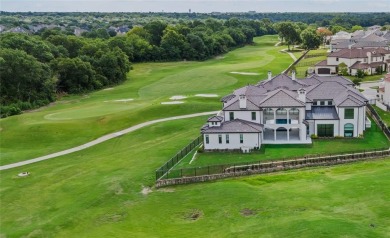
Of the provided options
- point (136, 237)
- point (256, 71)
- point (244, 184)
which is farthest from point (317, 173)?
point (256, 71)

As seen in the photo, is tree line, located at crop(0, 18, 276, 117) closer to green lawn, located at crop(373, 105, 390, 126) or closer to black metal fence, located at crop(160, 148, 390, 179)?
black metal fence, located at crop(160, 148, 390, 179)

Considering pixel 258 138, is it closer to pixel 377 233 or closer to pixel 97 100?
pixel 377 233

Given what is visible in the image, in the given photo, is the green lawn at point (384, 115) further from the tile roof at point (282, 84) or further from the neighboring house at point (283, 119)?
the tile roof at point (282, 84)

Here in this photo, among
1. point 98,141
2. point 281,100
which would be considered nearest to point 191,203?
Answer: point 281,100

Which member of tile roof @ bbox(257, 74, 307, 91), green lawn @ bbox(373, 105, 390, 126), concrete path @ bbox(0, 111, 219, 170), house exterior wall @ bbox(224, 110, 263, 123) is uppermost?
tile roof @ bbox(257, 74, 307, 91)

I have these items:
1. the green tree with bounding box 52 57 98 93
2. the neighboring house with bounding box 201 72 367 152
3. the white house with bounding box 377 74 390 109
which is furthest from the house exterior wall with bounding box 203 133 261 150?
the green tree with bounding box 52 57 98 93

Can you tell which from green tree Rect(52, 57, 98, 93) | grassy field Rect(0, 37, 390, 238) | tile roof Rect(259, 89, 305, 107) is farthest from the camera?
green tree Rect(52, 57, 98, 93)

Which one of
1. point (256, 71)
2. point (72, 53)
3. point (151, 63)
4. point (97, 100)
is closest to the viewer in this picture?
point (97, 100)

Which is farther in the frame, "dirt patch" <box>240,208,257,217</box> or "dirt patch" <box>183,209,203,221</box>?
"dirt patch" <box>183,209,203,221</box>

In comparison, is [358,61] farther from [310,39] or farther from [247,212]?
[247,212]
